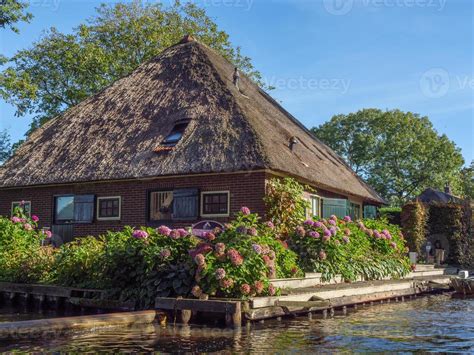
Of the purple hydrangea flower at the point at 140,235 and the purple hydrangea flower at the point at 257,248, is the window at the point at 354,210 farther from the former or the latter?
the purple hydrangea flower at the point at 140,235

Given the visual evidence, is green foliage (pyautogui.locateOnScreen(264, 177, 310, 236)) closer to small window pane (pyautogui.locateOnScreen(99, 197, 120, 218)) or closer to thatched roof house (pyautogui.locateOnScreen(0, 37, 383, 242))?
thatched roof house (pyautogui.locateOnScreen(0, 37, 383, 242))

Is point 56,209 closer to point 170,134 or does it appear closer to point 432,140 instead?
point 170,134

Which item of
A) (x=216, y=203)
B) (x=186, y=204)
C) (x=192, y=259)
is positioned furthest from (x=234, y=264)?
(x=186, y=204)

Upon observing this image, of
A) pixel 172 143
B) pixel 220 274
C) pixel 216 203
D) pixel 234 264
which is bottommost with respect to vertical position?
pixel 220 274

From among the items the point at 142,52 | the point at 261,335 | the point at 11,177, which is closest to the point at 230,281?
the point at 261,335

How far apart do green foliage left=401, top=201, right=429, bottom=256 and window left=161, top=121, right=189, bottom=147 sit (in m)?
10.0

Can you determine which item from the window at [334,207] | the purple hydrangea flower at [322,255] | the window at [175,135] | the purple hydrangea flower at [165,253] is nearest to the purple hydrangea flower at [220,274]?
the purple hydrangea flower at [165,253]

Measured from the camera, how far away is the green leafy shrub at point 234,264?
8961mm

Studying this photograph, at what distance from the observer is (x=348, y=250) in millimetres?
13586

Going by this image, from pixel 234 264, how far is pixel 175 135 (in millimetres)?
8132

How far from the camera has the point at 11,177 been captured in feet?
61.8

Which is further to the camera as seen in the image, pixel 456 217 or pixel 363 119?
pixel 363 119

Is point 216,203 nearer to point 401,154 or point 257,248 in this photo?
point 257,248

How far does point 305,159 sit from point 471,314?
757 cm
